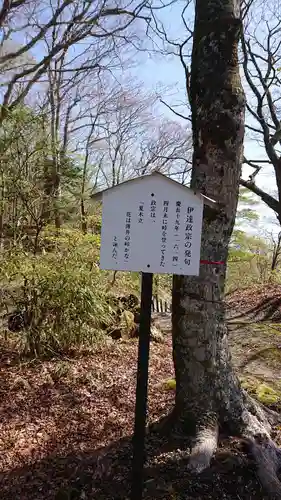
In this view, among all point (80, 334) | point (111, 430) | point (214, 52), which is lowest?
point (111, 430)

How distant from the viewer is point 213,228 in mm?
2648

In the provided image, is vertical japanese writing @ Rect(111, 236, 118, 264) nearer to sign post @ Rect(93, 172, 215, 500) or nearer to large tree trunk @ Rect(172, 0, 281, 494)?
sign post @ Rect(93, 172, 215, 500)

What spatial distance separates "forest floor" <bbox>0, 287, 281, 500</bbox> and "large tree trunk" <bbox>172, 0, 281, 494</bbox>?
0.26 meters

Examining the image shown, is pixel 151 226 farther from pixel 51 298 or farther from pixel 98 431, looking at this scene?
pixel 51 298

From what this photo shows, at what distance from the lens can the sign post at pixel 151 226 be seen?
1.99m

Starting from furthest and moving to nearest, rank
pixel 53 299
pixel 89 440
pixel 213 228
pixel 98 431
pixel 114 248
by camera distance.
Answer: pixel 53 299 → pixel 98 431 → pixel 89 440 → pixel 213 228 → pixel 114 248

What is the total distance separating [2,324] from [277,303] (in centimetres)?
715

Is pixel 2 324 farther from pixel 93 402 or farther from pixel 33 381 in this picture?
pixel 93 402

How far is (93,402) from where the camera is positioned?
12.8 ft

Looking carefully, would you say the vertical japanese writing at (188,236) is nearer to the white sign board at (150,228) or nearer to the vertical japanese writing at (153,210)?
the white sign board at (150,228)

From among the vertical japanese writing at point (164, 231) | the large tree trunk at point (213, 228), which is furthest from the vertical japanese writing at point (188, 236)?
the large tree trunk at point (213, 228)

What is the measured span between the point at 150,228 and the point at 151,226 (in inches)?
0.5

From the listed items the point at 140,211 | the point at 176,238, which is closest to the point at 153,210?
the point at 140,211

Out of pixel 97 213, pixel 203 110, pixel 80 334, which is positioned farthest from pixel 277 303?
pixel 203 110
